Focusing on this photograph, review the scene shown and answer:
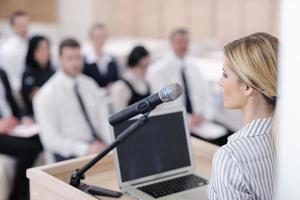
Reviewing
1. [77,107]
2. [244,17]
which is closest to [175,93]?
[77,107]

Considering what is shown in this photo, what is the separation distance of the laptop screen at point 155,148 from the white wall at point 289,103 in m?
0.80

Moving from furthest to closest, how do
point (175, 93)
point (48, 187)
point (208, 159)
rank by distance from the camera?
point (208, 159)
point (48, 187)
point (175, 93)

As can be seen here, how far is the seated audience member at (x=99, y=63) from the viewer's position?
457cm

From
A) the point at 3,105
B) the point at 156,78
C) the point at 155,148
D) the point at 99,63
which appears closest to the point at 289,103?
the point at 155,148

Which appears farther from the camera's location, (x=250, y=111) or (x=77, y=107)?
(x=77, y=107)

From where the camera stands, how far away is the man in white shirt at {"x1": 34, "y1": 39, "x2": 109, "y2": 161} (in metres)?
2.98

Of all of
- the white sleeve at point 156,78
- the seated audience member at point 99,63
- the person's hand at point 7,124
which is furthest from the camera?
the seated audience member at point 99,63

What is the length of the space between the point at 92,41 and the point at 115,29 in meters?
1.88

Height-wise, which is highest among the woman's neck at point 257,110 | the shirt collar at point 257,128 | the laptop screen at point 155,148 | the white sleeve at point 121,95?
the woman's neck at point 257,110

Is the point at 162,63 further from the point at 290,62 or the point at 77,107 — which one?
the point at 290,62

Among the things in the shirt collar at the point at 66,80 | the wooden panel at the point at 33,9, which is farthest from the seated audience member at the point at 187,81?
the wooden panel at the point at 33,9

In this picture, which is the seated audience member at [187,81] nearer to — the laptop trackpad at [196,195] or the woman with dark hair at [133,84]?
the woman with dark hair at [133,84]

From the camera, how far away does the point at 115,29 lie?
22.4ft

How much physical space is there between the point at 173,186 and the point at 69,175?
415mm
